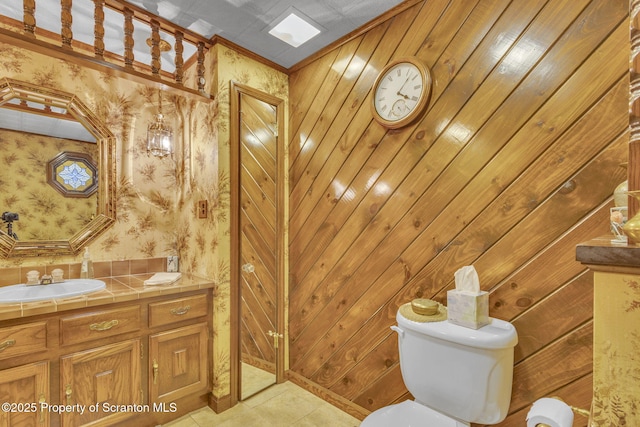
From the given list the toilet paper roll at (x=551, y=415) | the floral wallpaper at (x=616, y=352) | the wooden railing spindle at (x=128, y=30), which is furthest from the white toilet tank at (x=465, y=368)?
the wooden railing spindle at (x=128, y=30)

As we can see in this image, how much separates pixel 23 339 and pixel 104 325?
12.1 inches

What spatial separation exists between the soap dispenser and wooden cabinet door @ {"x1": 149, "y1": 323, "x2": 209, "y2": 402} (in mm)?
634

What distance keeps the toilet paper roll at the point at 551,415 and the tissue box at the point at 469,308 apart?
1.54 feet

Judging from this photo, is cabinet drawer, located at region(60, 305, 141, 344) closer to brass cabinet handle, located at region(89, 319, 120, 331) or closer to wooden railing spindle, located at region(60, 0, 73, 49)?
brass cabinet handle, located at region(89, 319, 120, 331)

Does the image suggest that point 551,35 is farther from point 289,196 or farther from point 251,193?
point 251,193

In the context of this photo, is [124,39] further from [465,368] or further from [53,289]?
[465,368]

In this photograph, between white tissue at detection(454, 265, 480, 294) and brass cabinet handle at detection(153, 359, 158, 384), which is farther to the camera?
brass cabinet handle at detection(153, 359, 158, 384)

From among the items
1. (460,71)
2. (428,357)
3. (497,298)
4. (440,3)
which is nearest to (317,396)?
(428,357)

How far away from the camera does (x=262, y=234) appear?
2334 millimetres

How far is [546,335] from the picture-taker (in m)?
1.19

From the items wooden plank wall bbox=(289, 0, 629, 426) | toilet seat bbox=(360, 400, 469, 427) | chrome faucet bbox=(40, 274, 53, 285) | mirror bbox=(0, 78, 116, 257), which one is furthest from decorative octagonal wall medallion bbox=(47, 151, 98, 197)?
toilet seat bbox=(360, 400, 469, 427)

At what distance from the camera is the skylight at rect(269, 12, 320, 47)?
5.83 ft

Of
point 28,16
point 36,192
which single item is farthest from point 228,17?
point 36,192

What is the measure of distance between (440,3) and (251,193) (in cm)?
169
